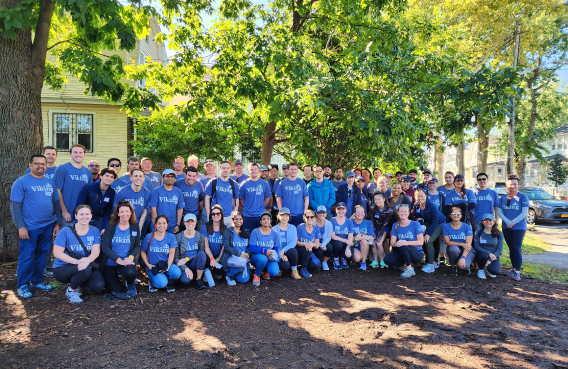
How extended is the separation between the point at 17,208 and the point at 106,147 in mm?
12009

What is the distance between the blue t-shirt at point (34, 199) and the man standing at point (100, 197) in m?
0.43

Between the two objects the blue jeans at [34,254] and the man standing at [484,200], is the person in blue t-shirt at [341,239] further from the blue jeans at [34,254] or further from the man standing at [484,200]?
the blue jeans at [34,254]

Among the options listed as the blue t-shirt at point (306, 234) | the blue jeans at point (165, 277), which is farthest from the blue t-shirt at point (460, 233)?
the blue jeans at point (165, 277)

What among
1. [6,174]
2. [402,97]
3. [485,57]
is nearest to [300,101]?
[402,97]

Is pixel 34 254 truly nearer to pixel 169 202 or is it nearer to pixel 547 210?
pixel 169 202

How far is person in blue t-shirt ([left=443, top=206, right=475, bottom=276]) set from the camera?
22.7ft

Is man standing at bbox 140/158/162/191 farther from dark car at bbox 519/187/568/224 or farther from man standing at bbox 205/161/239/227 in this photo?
dark car at bbox 519/187/568/224

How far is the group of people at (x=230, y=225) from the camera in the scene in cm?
541

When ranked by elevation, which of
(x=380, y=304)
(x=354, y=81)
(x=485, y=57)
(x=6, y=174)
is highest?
(x=485, y=57)

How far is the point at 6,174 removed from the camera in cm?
670

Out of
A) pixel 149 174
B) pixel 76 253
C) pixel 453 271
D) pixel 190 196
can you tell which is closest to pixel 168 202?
pixel 190 196

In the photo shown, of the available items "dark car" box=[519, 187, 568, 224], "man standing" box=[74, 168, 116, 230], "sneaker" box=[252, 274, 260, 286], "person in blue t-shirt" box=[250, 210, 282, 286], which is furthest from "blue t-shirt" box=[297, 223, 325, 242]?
"dark car" box=[519, 187, 568, 224]

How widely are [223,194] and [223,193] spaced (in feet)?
0.06

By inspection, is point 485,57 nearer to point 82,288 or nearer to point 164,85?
point 164,85
